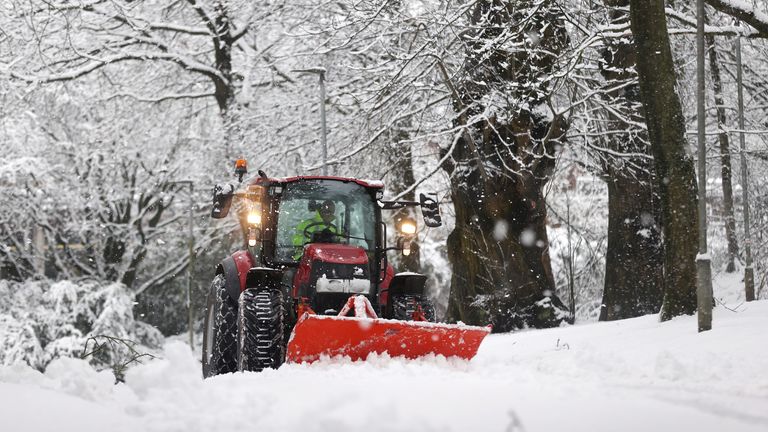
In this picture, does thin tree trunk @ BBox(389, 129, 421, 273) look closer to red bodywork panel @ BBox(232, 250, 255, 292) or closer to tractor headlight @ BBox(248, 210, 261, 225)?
red bodywork panel @ BBox(232, 250, 255, 292)

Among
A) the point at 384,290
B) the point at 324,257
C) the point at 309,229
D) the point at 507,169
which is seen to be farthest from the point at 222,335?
the point at 507,169

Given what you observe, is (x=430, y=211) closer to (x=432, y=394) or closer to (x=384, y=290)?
(x=384, y=290)

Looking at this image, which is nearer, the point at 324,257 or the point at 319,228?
the point at 324,257

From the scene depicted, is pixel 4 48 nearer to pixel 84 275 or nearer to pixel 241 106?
pixel 241 106

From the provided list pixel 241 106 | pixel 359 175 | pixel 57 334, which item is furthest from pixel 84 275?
pixel 359 175

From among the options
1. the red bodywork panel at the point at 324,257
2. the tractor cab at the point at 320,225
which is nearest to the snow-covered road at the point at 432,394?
the red bodywork panel at the point at 324,257

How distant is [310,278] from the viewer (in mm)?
7715

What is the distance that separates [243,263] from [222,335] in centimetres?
75

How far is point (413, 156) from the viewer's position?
15.3 m

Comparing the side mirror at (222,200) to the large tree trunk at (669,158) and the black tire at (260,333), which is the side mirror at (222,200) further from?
the large tree trunk at (669,158)

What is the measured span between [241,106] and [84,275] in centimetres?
841

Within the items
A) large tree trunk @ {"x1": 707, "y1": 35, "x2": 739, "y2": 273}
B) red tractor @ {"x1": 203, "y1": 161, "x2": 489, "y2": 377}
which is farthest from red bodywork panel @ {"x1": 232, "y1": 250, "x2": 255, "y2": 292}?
large tree trunk @ {"x1": 707, "y1": 35, "x2": 739, "y2": 273}

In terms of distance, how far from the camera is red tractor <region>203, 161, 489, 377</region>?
7250mm

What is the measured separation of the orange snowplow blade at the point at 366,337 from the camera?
262 inches
